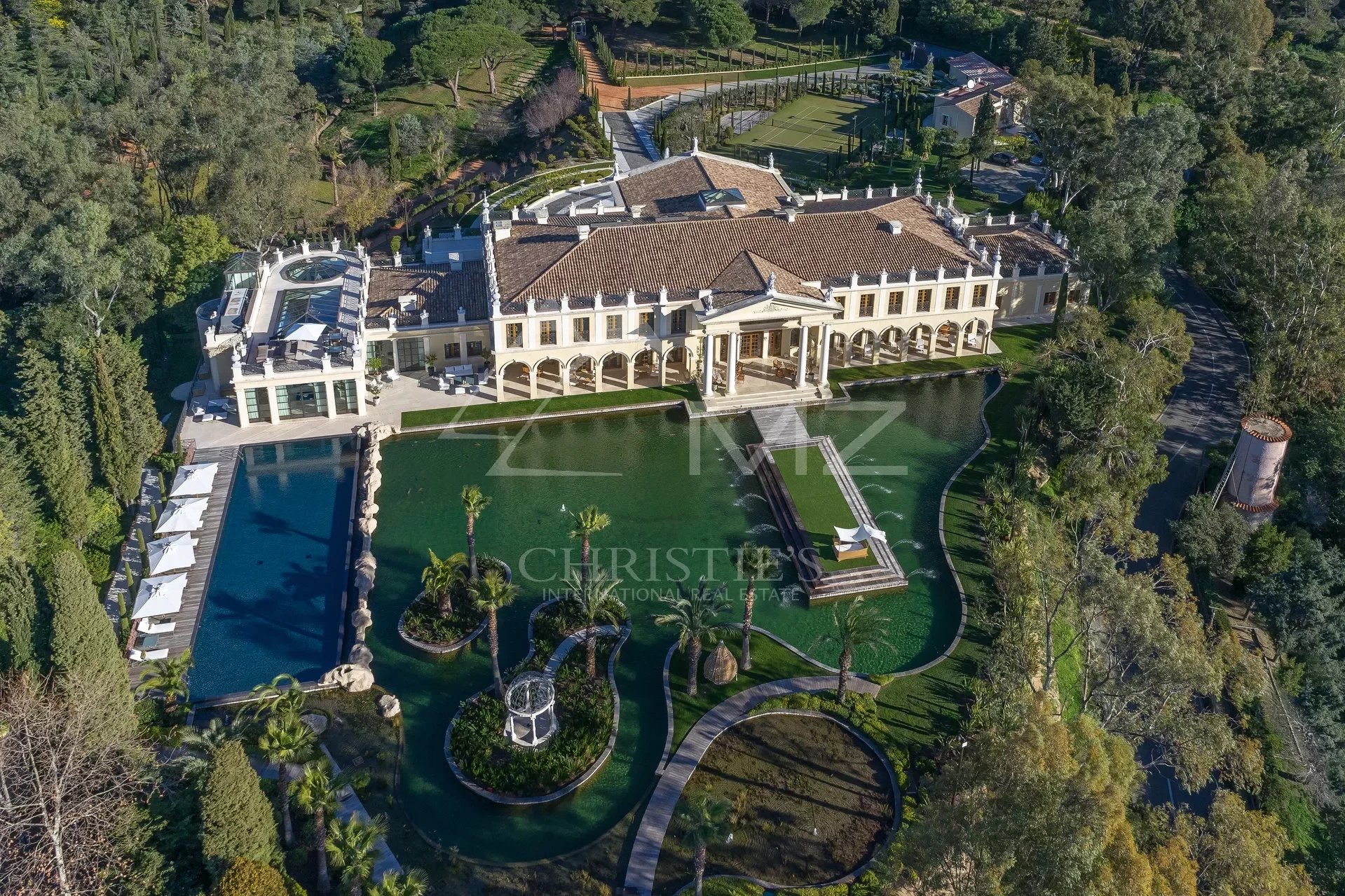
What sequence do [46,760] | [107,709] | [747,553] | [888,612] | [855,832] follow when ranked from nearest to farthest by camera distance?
[46,760], [107,709], [855,832], [747,553], [888,612]

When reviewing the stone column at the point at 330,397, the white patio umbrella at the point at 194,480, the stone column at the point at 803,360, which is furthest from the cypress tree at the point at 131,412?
the stone column at the point at 803,360

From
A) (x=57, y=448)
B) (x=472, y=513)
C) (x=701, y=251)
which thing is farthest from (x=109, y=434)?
(x=701, y=251)

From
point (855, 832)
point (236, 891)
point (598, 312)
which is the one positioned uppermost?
point (598, 312)

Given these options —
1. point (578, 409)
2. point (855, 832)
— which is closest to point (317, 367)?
point (578, 409)

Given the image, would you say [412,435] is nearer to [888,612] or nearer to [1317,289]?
[888,612]

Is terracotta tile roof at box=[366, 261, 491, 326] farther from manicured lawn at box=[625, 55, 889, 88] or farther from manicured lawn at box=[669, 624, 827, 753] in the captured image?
manicured lawn at box=[625, 55, 889, 88]

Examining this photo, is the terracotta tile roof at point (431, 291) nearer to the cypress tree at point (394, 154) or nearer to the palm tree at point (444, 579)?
the palm tree at point (444, 579)

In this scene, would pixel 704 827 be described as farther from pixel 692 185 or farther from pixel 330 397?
pixel 692 185
